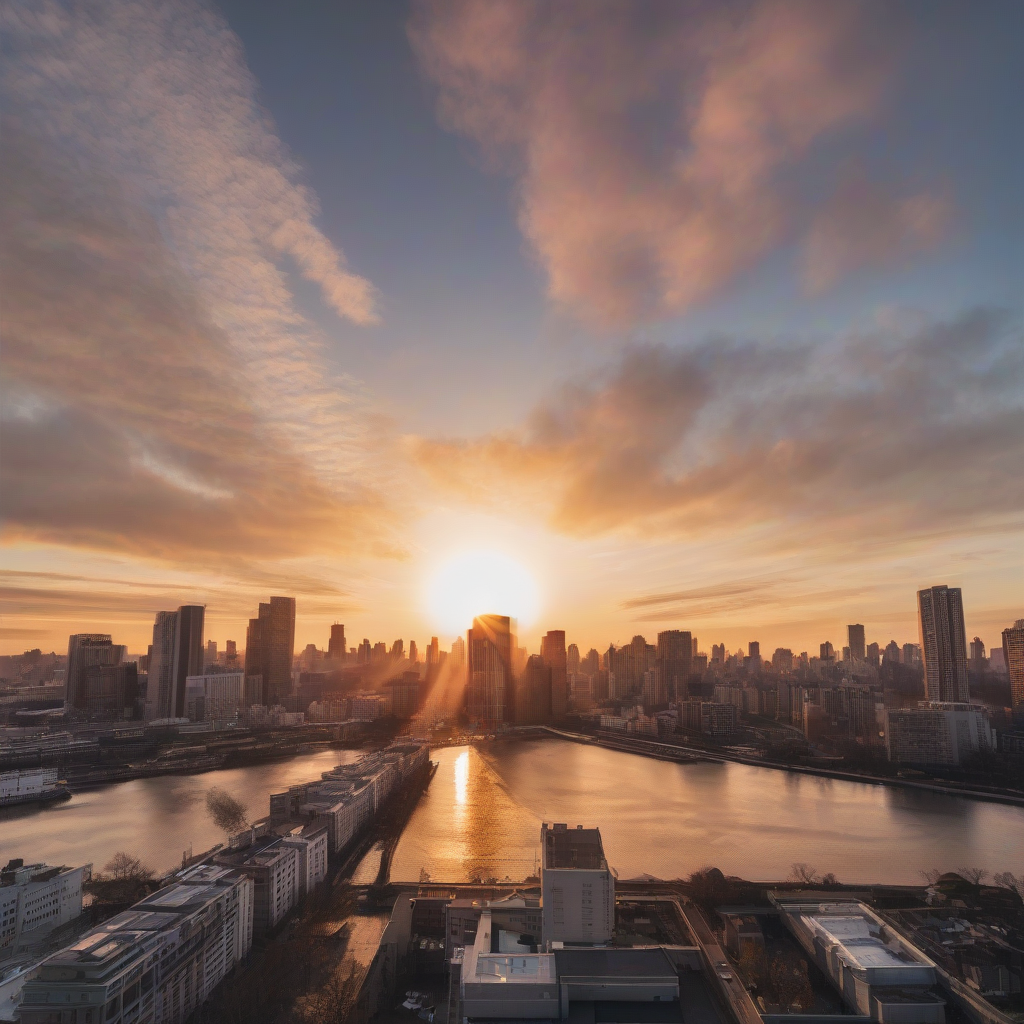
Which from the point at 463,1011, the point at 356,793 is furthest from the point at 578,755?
the point at 463,1011

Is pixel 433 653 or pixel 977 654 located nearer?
pixel 977 654

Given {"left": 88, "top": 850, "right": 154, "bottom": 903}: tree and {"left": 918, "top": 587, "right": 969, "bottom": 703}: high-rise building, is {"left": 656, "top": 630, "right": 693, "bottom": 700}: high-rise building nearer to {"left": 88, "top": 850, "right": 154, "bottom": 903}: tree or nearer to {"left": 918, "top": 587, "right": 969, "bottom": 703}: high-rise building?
{"left": 918, "top": 587, "right": 969, "bottom": 703}: high-rise building

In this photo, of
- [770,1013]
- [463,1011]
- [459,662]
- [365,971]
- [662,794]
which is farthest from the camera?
[459,662]

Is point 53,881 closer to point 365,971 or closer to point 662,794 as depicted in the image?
point 365,971

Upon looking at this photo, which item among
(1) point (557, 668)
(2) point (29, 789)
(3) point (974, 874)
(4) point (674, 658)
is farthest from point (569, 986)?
(4) point (674, 658)

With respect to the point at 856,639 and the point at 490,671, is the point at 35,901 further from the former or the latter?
the point at 856,639
